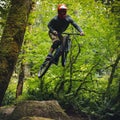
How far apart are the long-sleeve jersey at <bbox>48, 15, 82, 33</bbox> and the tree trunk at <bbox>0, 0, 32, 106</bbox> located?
4.54ft

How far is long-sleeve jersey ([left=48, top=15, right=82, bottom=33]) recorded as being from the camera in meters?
8.89

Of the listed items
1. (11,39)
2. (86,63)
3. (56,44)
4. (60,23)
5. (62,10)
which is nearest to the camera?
(62,10)

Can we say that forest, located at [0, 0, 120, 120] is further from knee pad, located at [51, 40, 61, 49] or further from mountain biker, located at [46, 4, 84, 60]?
mountain biker, located at [46, 4, 84, 60]

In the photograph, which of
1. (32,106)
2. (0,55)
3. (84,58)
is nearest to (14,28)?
(0,55)

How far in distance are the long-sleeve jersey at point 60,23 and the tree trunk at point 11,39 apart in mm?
1385

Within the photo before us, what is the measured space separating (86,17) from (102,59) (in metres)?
1.66

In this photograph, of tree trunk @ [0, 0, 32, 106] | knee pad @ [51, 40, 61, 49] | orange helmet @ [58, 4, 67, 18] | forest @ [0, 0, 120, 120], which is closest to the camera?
orange helmet @ [58, 4, 67, 18]

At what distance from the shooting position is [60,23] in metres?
8.99

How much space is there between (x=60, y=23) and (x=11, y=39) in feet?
5.72

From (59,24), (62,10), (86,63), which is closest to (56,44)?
(59,24)

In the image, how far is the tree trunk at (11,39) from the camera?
988cm

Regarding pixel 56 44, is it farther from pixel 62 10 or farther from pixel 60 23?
pixel 62 10

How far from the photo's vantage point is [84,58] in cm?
1252

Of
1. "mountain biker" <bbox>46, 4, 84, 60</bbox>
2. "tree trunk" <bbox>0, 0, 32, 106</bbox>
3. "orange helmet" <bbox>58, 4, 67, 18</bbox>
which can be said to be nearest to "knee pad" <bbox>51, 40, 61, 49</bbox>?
"mountain biker" <bbox>46, 4, 84, 60</bbox>
